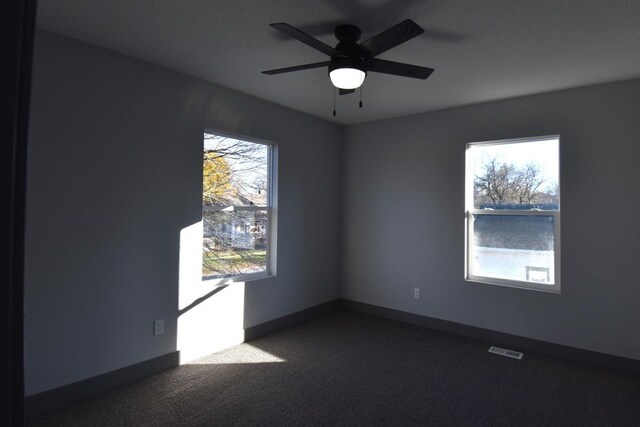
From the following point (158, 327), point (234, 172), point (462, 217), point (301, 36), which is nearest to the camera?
point (301, 36)

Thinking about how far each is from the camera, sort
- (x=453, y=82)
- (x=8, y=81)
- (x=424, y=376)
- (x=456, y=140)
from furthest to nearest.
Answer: (x=456, y=140), (x=453, y=82), (x=424, y=376), (x=8, y=81)

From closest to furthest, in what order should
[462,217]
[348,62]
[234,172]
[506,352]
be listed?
[348,62]
[506,352]
[234,172]
[462,217]

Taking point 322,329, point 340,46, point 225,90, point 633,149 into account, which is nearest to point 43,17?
point 225,90

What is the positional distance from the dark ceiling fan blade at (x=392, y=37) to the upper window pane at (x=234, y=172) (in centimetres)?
201

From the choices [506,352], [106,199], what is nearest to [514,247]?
[506,352]

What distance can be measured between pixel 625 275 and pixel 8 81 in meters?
4.31

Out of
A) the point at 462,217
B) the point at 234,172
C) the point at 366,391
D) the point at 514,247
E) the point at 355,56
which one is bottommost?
the point at 366,391

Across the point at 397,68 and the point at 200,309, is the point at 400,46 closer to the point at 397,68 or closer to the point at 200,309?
the point at 397,68

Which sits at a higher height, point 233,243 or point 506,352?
point 233,243

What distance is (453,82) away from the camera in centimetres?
344

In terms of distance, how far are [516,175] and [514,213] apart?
0.42 m

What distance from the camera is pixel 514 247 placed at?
396 cm

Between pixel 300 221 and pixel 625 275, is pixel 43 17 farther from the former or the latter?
pixel 625 275

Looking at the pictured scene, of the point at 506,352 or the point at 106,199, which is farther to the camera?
the point at 506,352
